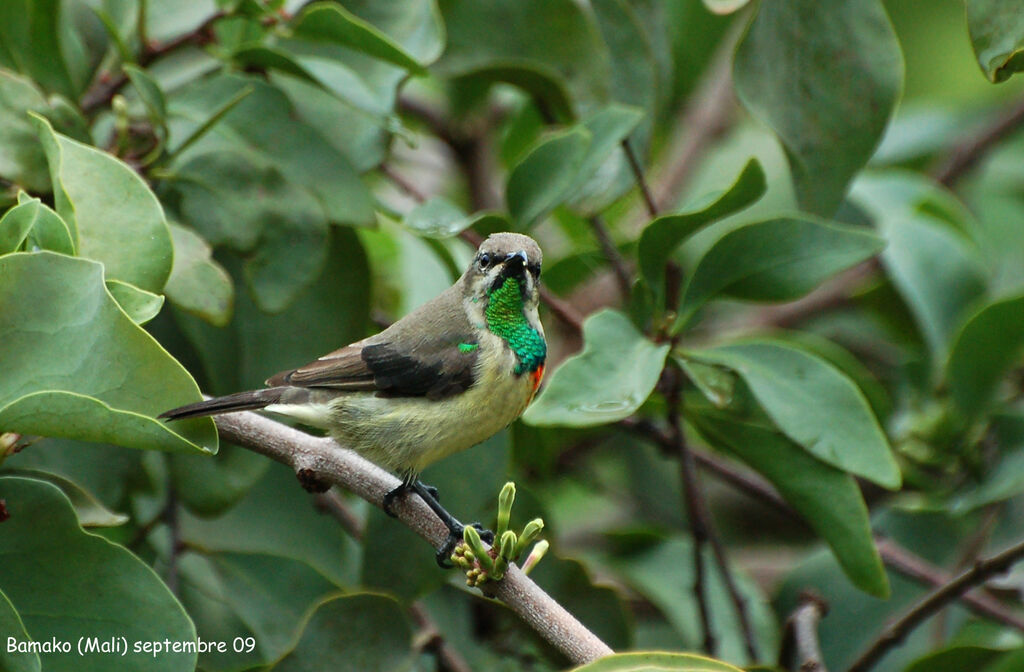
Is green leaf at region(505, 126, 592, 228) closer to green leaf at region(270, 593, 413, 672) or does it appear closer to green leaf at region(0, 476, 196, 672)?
green leaf at region(270, 593, 413, 672)

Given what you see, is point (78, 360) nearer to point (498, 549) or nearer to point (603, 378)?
point (498, 549)

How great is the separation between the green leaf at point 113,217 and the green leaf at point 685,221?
0.98m

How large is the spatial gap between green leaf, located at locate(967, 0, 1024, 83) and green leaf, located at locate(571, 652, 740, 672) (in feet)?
3.79

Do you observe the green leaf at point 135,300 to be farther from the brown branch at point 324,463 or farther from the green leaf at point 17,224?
the brown branch at point 324,463

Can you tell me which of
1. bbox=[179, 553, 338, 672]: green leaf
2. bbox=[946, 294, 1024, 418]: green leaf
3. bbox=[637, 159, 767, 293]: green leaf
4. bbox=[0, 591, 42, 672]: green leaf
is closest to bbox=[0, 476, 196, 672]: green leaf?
bbox=[0, 591, 42, 672]: green leaf

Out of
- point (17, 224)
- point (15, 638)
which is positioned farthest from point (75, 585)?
point (17, 224)

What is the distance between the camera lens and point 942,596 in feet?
7.75

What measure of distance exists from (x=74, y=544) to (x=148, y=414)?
13.7 inches

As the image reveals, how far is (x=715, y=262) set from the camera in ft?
7.66

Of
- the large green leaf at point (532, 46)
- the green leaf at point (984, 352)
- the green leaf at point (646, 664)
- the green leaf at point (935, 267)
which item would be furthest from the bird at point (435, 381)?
the green leaf at point (935, 267)

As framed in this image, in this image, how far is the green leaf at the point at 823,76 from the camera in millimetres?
2502

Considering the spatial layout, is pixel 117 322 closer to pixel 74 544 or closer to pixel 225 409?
pixel 225 409

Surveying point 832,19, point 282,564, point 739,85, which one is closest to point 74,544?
point 282,564

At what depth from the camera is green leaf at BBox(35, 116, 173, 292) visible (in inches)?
75.2
